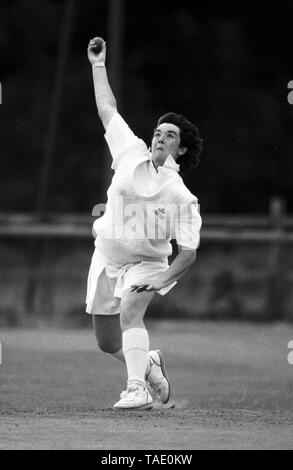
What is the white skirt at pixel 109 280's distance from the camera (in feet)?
25.4

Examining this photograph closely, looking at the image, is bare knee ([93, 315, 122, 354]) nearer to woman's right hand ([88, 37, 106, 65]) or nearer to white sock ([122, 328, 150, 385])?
white sock ([122, 328, 150, 385])

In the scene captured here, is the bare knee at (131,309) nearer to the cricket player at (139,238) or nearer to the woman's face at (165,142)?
the cricket player at (139,238)

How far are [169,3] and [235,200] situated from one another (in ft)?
18.1

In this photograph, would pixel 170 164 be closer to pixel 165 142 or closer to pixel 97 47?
pixel 165 142

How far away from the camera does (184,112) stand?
28438mm

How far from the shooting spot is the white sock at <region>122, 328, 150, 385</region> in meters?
7.61

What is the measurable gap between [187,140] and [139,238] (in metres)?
0.74

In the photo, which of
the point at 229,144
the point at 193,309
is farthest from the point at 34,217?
the point at 229,144

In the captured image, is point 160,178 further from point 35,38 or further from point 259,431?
point 35,38

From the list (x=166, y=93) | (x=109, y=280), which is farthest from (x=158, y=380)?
(x=166, y=93)

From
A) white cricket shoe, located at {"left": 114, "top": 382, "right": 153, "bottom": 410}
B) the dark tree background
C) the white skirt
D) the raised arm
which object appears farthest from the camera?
the dark tree background

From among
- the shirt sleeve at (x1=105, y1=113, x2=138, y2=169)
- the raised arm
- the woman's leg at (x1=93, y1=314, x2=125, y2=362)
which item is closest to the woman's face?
the shirt sleeve at (x1=105, y1=113, x2=138, y2=169)

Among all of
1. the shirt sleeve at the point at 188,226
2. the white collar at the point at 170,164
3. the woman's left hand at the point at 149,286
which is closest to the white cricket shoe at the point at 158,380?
the woman's left hand at the point at 149,286

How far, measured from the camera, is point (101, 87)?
804 cm
